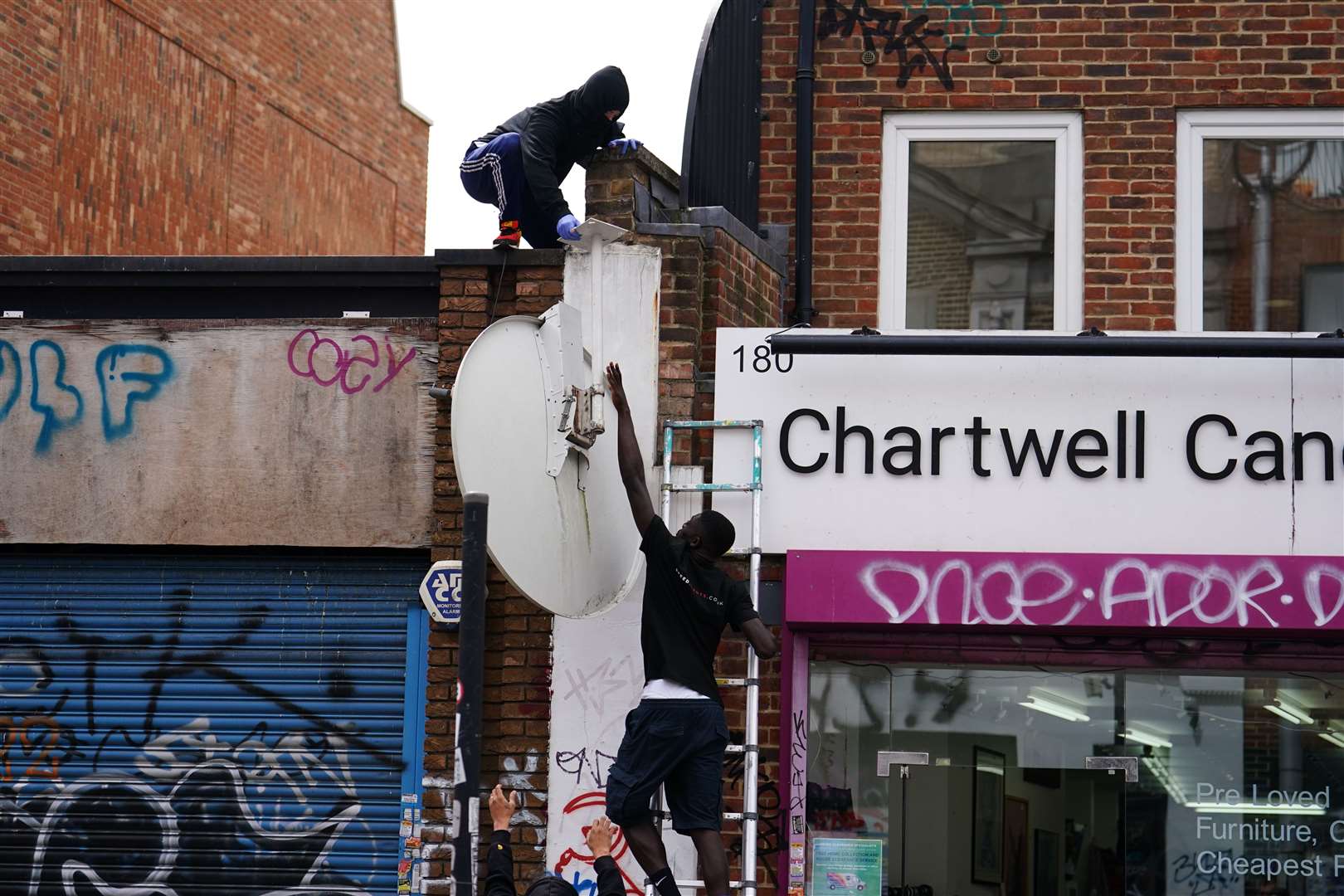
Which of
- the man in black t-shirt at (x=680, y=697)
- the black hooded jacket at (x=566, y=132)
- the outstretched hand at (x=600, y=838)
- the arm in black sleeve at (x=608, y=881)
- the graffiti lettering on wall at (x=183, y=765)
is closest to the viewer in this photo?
the arm in black sleeve at (x=608, y=881)

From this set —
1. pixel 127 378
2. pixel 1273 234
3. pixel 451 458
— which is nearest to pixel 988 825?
pixel 451 458

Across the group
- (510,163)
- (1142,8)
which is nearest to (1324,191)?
(1142,8)

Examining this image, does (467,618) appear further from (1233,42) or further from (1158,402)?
(1233,42)

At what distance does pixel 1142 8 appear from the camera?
10.0m

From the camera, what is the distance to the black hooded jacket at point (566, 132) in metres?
9.30

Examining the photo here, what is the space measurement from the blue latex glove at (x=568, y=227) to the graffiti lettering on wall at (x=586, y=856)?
288cm

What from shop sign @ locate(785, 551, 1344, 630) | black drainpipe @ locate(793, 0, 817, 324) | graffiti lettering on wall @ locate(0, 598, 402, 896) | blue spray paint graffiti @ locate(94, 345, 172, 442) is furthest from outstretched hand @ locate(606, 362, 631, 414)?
blue spray paint graffiti @ locate(94, 345, 172, 442)

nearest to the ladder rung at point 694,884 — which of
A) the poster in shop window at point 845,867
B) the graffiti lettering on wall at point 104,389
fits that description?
the poster in shop window at point 845,867

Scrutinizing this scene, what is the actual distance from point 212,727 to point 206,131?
32.3 feet

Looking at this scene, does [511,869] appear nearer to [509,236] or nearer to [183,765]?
[183,765]

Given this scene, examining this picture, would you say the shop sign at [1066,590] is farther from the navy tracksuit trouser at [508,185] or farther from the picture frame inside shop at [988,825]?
the navy tracksuit trouser at [508,185]

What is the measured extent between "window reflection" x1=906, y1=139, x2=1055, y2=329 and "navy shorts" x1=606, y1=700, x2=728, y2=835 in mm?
3357

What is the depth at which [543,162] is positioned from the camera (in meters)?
9.37

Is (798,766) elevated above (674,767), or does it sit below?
below
